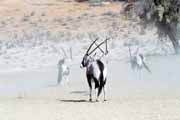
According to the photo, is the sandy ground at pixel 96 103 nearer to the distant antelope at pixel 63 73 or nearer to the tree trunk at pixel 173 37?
the distant antelope at pixel 63 73

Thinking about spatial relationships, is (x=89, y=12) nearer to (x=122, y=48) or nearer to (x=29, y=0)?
(x=29, y=0)

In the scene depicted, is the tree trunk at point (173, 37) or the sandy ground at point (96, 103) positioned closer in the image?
the sandy ground at point (96, 103)

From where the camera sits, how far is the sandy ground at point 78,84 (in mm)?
22469

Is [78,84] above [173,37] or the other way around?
the other way around

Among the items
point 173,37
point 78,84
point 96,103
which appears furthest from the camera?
point 173,37

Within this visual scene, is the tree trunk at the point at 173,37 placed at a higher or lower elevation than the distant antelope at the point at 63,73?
higher

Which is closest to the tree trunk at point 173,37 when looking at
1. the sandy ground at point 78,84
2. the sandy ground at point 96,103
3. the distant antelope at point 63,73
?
the sandy ground at point 78,84

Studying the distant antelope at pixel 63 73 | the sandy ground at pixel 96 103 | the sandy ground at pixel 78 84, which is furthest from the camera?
the distant antelope at pixel 63 73

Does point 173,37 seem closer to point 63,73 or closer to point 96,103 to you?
point 63,73

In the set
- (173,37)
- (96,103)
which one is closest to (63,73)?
(173,37)

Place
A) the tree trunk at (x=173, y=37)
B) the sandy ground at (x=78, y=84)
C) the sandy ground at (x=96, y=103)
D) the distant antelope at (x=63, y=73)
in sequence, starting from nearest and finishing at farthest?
the sandy ground at (x=96, y=103) < the sandy ground at (x=78, y=84) < the distant antelope at (x=63, y=73) < the tree trunk at (x=173, y=37)

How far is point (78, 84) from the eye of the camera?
36.4 meters

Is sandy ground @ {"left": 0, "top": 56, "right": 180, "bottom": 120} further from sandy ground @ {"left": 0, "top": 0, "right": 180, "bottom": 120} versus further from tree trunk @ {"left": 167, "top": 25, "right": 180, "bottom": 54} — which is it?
tree trunk @ {"left": 167, "top": 25, "right": 180, "bottom": 54}

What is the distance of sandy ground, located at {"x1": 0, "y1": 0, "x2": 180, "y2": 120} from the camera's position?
2247cm
